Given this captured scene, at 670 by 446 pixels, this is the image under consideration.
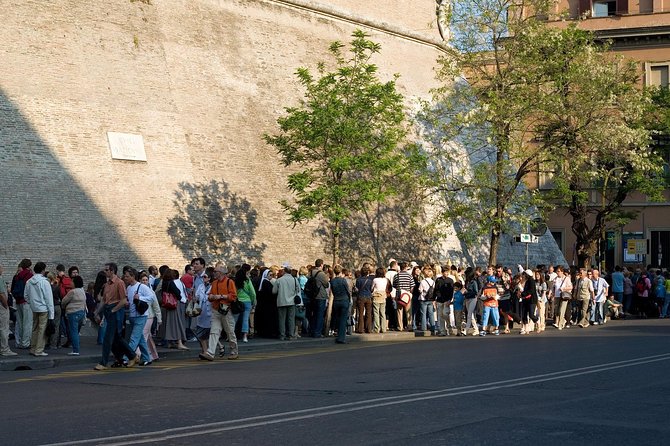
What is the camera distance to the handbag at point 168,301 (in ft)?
72.5

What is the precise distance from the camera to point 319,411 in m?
12.0

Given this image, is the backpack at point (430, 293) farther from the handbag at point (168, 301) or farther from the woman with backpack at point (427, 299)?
the handbag at point (168, 301)

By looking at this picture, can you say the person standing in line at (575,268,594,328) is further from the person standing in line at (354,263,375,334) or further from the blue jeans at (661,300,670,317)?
the blue jeans at (661,300,670,317)

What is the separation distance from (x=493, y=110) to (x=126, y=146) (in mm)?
11805

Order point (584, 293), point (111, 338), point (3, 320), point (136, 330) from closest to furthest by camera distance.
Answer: point (111, 338)
point (136, 330)
point (3, 320)
point (584, 293)

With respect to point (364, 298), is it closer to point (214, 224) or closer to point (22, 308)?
point (214, 224)

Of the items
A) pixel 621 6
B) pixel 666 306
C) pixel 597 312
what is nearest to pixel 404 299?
pixel 597 312

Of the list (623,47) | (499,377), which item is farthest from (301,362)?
(623,47)

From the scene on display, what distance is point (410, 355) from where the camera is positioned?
2064 centimetres

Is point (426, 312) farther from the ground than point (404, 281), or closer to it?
closer to it

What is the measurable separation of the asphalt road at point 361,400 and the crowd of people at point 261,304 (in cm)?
97

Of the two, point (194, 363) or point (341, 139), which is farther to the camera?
point (341, 139)

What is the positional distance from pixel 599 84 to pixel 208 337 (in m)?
20.6

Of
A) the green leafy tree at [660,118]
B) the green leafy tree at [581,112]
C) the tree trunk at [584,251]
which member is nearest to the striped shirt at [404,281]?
the green leafy tree at [581,112]
